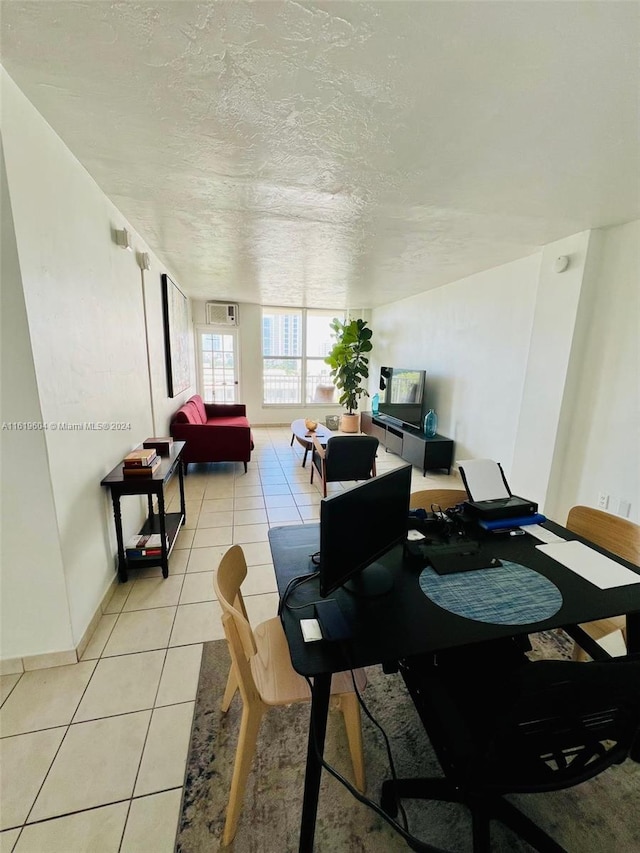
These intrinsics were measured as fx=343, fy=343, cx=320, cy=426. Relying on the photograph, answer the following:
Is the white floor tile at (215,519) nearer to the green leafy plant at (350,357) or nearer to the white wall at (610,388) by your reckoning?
the white wall at (610,388)

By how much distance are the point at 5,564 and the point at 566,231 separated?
401 cm

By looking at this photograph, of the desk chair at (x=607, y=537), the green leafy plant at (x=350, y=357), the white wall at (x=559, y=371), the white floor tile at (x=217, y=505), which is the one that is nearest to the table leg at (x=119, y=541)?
the white floor tile at (x=217, y=505)

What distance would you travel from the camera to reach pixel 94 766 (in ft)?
4.11

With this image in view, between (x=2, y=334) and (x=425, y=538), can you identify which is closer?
(x=2, y=334)

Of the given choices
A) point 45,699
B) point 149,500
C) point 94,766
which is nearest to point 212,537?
point 149,500

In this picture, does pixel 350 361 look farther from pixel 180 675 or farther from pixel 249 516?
pixel 180 675

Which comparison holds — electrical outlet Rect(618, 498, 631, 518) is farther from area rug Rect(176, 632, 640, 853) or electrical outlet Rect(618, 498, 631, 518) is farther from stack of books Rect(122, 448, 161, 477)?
stack of books Rect(122, 448, 161, 477)

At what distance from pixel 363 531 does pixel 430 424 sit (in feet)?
11.9

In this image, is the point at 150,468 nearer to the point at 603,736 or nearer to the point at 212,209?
the point at 212,209

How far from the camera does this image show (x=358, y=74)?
3.84 ft

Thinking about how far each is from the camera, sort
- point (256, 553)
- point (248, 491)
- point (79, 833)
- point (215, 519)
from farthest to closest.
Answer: point (248, 491)
point (215, 519)
point (256, 553)
point (79, 833)

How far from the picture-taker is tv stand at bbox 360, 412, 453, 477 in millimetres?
4293

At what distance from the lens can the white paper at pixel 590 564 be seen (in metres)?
1.21

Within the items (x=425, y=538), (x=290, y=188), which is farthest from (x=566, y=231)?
(x=425, y=538)
